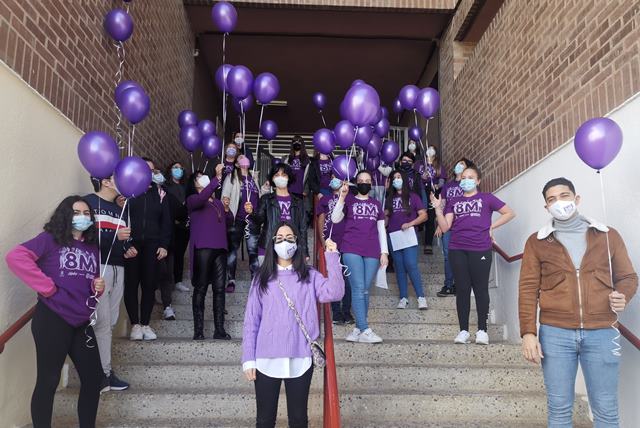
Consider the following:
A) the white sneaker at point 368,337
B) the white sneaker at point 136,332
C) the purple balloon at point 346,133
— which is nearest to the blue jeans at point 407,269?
the white sneaker at point 368,337

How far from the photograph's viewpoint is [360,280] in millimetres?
4750

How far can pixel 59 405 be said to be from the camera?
3738mm

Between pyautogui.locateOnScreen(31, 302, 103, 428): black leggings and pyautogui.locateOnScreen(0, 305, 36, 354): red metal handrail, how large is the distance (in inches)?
5.0

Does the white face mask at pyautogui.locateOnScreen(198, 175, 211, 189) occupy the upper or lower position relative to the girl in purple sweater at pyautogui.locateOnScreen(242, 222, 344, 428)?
upper

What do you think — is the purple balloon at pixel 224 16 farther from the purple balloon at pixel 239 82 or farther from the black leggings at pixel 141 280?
the black leggings at pixel 141 280

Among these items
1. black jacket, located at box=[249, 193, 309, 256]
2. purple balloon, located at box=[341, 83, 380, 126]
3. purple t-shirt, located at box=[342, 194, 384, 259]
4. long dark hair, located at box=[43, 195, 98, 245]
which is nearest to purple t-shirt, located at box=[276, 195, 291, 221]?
black jacket, located at box=[249, 193, 309, 256]

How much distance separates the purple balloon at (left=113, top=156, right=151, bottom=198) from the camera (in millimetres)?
3555

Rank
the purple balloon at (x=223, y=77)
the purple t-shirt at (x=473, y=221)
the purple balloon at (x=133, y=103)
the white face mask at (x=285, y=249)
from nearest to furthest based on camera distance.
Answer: the white face mask at (x=285, y=249) → the purple balloon at (x=133, y=103) → the purple t-shirt at (x=473, y=221) → the purple balloon at (x=223, y=77)

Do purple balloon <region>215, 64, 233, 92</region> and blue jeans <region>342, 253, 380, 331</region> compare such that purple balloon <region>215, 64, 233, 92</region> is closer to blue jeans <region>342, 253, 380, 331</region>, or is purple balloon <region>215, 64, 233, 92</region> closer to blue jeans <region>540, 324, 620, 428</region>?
blue jeans <region>342, 253, 380, 331</region>

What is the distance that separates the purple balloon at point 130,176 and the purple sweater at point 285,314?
1.13m

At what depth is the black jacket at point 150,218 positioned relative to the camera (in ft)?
15.4

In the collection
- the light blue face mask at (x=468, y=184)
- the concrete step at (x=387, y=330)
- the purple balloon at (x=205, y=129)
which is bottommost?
the concrete step at (x=387, y=330)

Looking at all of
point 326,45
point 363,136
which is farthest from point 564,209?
point 326,45

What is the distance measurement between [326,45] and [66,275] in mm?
7676
